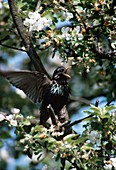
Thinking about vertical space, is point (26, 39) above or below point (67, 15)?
below

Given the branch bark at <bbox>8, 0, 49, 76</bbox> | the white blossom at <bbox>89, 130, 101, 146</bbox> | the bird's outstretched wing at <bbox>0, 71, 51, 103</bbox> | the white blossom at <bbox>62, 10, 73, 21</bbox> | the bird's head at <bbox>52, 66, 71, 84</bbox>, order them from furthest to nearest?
the bird's head at <bbox>52, 66, 71, 84</bbox> → the white blossom at <bbox>62, 10, 73, 21</bbox> → the bird's outstretched wing at <bbox>0, 71, 51, 103</bbox> → the branch bark at <bbox>8, 0, 49, 76</bbox> → the white blossom at <bbox>89, 130, 101, 146</bbox>

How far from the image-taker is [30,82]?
4.17m

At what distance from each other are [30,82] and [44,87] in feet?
0.48

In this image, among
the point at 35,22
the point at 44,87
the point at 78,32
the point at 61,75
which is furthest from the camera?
the point at 61,75

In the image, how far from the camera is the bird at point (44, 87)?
4.07 m

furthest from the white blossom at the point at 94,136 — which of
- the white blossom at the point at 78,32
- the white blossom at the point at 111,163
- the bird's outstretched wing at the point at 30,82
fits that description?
the white blossom at the point at 78,32

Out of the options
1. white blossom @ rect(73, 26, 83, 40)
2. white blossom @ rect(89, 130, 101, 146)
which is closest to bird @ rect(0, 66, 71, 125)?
white blossom @ rect(73, 26, 83, 40)

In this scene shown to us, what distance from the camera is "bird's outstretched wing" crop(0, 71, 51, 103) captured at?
4.04m

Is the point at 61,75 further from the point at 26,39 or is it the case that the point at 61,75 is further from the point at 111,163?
the point at 111,163

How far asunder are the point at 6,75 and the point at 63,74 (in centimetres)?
51

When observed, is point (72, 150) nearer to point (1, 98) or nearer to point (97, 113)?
point (97, 113)

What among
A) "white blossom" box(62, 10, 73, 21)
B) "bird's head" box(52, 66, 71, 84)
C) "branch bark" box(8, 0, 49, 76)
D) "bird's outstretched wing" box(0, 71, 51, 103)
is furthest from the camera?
"bird's head" box(52, 66, 71, 84)

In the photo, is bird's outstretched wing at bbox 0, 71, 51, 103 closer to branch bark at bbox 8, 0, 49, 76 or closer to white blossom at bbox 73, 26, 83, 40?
branch bark at bbox 8, 0, 49, 76

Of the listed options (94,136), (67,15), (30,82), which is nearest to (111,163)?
(94,136)
